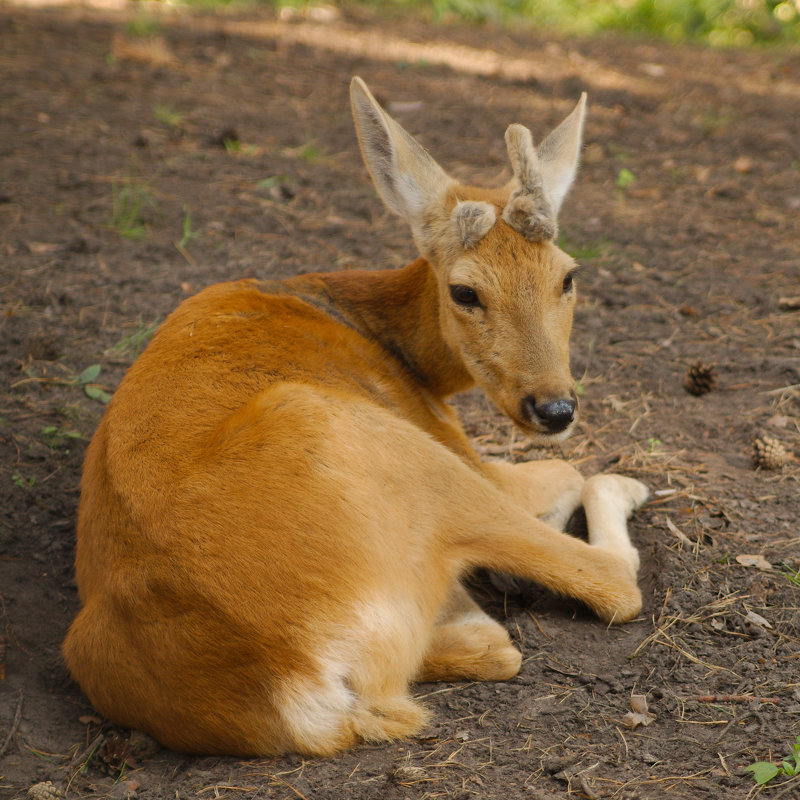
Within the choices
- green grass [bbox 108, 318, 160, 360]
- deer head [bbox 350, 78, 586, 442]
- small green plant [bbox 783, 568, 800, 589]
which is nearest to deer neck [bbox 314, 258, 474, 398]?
deer head [bbox 350, 78, 586, 442]

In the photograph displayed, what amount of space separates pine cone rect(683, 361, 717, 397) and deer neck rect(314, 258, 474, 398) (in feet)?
4.91

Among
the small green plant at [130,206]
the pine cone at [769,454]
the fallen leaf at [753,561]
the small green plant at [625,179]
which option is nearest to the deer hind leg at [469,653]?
the fallen leaf at [753,561]

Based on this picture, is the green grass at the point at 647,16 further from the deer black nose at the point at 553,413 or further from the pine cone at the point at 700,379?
the deer black nose at the point at 553,413

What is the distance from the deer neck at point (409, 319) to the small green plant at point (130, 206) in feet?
8.02

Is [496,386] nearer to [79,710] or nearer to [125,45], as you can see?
[79,710]

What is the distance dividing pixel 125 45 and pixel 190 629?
8.16 metres

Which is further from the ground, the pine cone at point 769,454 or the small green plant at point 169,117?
the small green plant at point 169,117

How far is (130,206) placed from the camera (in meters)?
6.63

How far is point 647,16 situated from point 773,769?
12.8m

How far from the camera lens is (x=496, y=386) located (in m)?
3.87

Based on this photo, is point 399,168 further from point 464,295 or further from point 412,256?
point 412,256

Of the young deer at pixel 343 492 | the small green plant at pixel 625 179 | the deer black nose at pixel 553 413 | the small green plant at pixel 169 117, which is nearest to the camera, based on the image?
the young deer at pixel 343 492

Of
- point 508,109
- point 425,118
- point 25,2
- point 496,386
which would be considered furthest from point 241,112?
point 496,386

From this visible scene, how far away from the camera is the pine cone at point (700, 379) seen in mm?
5094
